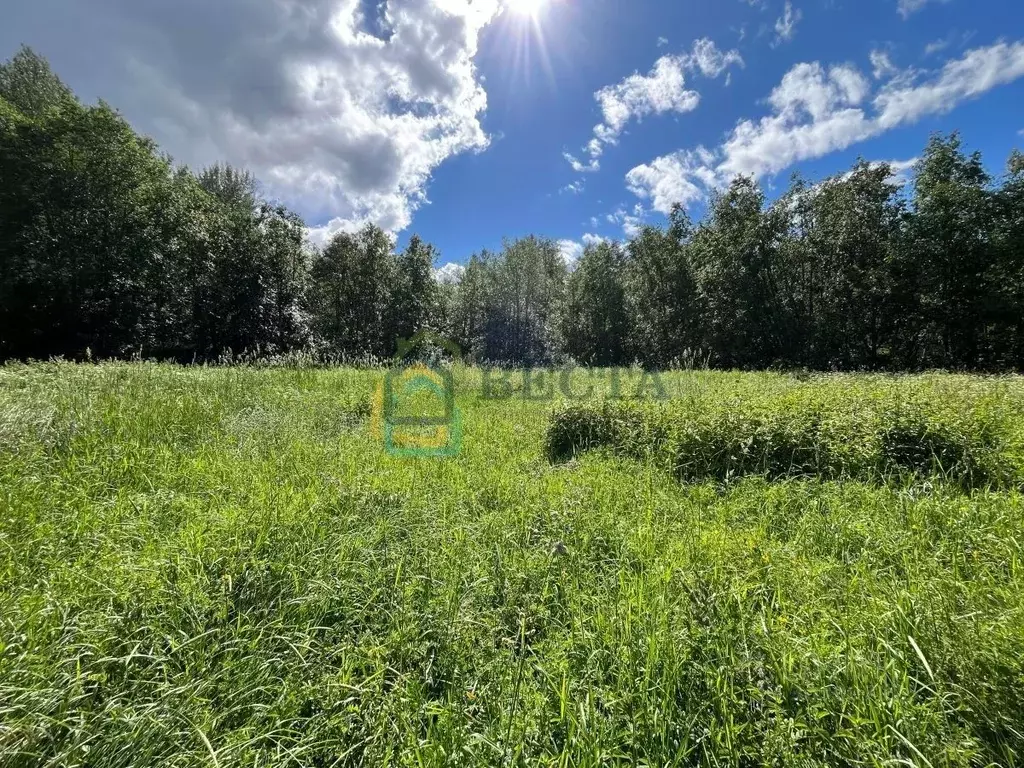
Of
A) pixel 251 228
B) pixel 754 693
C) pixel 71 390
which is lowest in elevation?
pixel 754 693

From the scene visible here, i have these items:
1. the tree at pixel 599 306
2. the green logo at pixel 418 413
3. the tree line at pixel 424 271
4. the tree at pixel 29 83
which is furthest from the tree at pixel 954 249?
the tree at pixel 29 83

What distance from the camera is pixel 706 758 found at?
1.40 metres

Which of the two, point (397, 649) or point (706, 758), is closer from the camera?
point (706, 758)

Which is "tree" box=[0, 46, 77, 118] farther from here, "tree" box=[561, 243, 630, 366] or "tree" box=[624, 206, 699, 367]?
"tree" box=[624, 206, 699, 367]

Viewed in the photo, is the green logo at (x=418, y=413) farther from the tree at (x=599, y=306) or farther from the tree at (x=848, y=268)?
the tree at (x=599, y=306)

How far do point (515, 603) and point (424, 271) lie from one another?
94.3ft

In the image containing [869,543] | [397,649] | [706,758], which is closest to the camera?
[706,758]

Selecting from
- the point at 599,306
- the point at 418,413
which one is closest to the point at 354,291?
the point at 599,306

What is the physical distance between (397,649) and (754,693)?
59.9 inches

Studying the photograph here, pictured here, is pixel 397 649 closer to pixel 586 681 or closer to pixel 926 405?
pixel 586 681

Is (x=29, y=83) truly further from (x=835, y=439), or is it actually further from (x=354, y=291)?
(x=835, y=439)

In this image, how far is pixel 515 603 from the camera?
7.39 ft

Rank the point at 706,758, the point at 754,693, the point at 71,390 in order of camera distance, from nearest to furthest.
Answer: the point at 706,758, the point at 754,693, the point at 71,390

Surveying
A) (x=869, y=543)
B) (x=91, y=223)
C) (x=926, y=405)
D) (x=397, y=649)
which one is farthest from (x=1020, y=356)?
(x=91, y=223)
